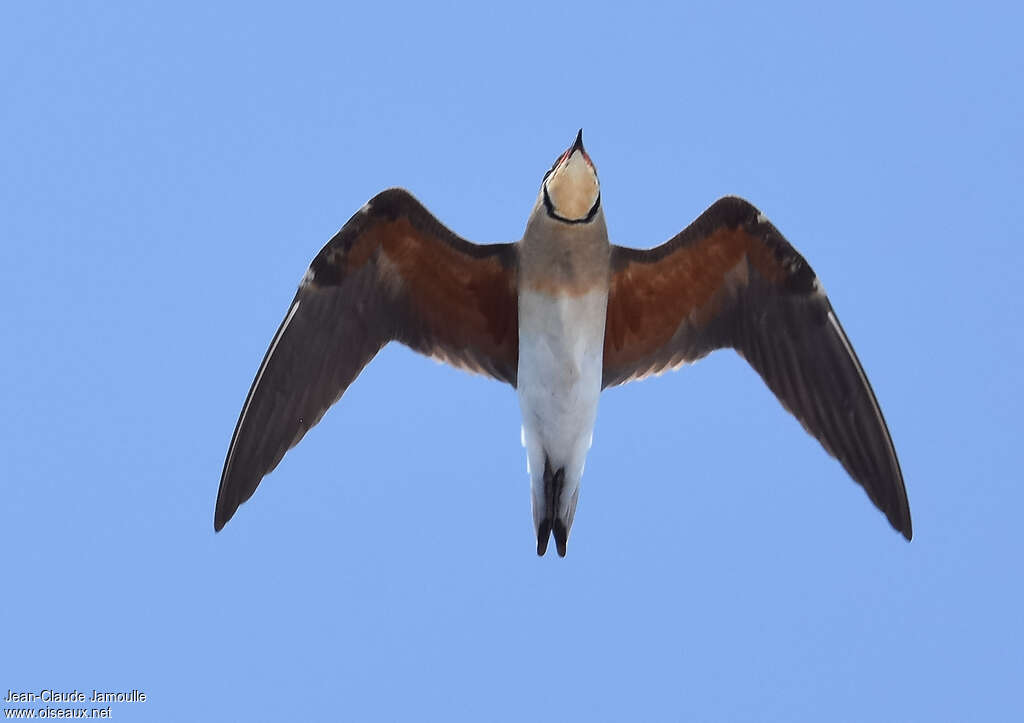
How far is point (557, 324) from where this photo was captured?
29.6 ft

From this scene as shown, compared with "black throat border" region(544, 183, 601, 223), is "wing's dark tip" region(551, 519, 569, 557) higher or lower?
lower

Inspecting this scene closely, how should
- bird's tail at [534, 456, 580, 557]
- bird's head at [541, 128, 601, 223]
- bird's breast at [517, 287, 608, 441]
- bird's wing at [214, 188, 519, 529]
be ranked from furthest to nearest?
bird's tail at [534, 456, 580, 557], bird's wing at [214, 188, 519, 529], bird's breast at [517, 287, 608, 441], bird's head at [541, 128, 601, 223]

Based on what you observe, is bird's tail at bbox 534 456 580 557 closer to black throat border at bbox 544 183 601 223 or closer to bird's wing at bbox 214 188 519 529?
bird's wing at bbox 214 188 519 529

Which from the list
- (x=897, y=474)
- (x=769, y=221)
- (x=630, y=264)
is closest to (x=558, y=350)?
(x=630, y=264)

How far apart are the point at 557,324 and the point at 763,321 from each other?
1.50 meters

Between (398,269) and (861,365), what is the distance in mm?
Answer: 3082

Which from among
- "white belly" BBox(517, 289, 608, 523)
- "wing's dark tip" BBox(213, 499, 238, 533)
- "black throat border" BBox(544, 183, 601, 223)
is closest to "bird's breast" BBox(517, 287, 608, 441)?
"white belly" BBox(517, 289, 608, 523)

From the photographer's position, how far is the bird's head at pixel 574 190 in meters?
8.86

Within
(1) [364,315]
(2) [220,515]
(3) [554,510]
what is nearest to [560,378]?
(3) [554,510]

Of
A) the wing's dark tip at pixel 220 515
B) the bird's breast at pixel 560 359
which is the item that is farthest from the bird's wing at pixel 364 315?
the bird's breast at pixel 560 359

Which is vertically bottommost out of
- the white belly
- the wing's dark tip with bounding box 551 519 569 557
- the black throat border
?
the wing's dark tip with bounding box 551 519 569 557

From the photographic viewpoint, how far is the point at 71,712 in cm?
966

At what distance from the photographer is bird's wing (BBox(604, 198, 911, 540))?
936cm

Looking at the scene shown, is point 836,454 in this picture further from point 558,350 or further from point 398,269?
point 398,269
